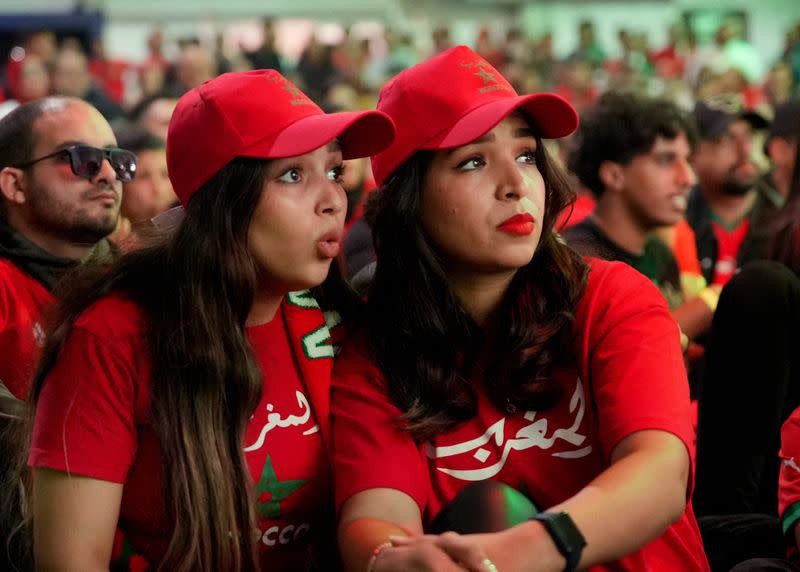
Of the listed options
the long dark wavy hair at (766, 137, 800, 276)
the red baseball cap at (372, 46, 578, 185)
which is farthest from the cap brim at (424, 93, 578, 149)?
the long dark wavy hair at (766, 137, 800, 276)

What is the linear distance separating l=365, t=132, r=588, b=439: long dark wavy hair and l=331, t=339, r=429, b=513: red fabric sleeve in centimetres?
3

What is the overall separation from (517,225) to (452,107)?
28cm

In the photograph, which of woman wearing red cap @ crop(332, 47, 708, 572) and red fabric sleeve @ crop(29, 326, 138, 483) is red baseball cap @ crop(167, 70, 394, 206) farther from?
red fabric sleeve @ crop(29, 326, 138, 483)

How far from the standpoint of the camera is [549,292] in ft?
7.77

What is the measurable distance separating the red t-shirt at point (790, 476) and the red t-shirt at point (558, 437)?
22 centimetres

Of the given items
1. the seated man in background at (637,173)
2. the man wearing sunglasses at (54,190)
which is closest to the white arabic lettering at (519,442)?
the man wearing sunglasses at (54,190)

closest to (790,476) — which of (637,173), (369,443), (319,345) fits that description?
(369,443)

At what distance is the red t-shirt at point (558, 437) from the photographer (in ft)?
7.09

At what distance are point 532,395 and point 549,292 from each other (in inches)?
9.8

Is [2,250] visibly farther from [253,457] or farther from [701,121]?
[701,121]

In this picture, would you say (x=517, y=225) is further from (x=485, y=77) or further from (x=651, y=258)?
(x=651, y=258)

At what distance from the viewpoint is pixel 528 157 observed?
2406 mm

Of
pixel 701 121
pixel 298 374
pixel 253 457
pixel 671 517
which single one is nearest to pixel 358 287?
pixel 298 374

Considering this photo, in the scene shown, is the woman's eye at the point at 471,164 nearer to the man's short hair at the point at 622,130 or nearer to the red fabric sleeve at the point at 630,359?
the red fabric sleeve at the point at 630,359
